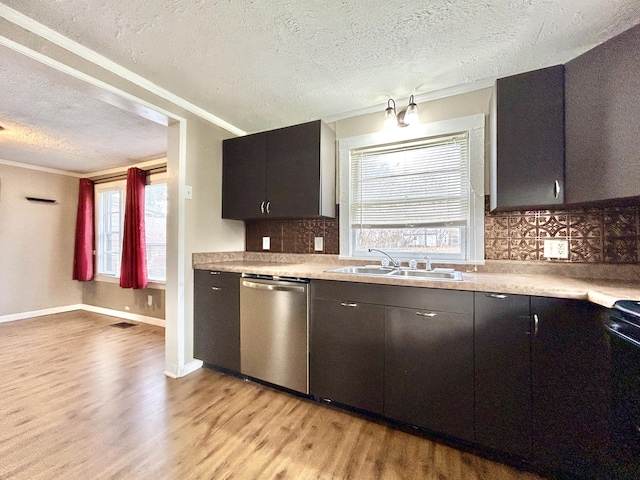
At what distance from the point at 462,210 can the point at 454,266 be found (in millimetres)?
437

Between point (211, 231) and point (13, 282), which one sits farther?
point (13, 282)

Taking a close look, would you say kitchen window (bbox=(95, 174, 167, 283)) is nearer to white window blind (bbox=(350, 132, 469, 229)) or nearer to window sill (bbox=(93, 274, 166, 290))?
window sill (bbox=(93, 274, 166, 290))

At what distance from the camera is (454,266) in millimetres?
2062

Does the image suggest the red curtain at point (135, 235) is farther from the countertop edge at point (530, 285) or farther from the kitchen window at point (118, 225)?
the countertop edge at point (530, 285)

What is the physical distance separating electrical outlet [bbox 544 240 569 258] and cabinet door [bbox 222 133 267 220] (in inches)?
85.7

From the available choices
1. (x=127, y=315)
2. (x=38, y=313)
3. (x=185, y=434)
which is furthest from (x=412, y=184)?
(x=38, y=313)

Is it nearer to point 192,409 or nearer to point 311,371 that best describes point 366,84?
point 311,371

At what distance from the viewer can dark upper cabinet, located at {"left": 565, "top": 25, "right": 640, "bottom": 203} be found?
47.4 inches

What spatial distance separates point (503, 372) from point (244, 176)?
243 centimetres

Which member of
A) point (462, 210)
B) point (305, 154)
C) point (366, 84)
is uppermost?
point (366, 84)

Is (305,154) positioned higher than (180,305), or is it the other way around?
(305,154)

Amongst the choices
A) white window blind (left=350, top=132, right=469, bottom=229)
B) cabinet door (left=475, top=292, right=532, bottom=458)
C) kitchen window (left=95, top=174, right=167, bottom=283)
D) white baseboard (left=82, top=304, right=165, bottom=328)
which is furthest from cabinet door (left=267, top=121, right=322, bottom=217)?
white baseboard (left=82, top=304, right=165, bottom=328)

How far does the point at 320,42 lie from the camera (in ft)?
5.23

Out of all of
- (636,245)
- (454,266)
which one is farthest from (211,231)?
(636,245)
